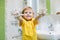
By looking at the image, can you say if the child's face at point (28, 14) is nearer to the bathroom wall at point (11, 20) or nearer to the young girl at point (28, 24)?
the young girl at point (28, 24)

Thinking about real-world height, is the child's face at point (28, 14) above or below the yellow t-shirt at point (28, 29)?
above

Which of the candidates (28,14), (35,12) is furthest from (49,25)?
(28,14)

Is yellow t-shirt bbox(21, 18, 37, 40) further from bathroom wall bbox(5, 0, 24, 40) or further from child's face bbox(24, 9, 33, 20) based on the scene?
bathroom wall bbox(5, 0, 24, 40)

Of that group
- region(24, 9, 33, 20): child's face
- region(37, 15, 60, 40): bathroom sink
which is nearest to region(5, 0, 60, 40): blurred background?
region(37, 15, 60, 40): bathroom sink

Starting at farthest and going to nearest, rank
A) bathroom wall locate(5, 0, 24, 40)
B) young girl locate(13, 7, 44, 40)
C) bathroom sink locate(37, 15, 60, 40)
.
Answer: bathroom wall locate(5, 0, 24, 40)
bathroom sink locate(37, 15, 60, 40)
young girl locate(13, 7, 44, 40)

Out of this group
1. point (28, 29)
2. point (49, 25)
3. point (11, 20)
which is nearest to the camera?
point (28, 29)

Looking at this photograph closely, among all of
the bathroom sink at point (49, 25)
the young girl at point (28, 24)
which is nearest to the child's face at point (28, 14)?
the young girl at point (28, 24)

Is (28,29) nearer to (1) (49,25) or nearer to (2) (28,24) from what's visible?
(2) (28,24)

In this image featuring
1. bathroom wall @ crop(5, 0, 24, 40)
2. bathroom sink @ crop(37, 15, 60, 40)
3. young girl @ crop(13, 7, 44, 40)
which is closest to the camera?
young girl @ crop(13, 7, 44, 40)

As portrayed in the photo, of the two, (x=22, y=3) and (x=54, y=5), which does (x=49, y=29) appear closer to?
(x=54, y=5)

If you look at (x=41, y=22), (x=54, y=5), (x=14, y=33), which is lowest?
(x=14, y=33)

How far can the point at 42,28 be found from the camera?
112 cm
